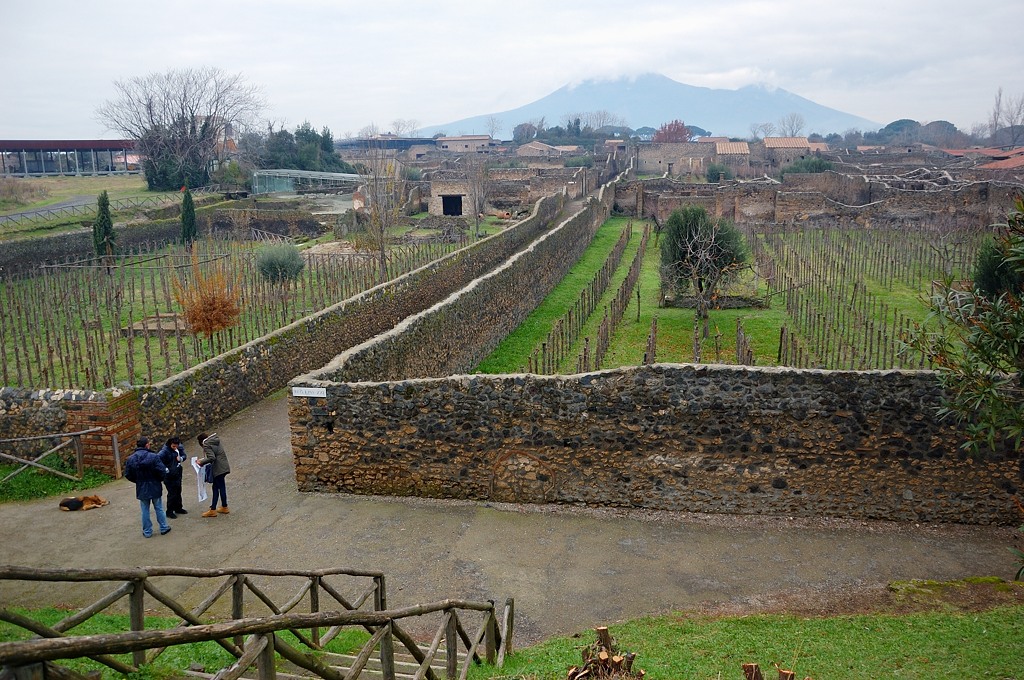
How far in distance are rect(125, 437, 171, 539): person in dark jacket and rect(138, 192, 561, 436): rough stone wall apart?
264 cm

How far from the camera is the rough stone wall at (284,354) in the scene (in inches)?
507

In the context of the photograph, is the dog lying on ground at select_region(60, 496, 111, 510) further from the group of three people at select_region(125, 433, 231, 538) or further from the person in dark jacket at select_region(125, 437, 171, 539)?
the person in dark jacket at select_region(125, 437, 171, 539)

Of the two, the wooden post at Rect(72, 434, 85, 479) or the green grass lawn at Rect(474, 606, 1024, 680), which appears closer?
the green grass lawn at Rect(474, 606, 1024, 680)

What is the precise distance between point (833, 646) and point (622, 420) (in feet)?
12.9

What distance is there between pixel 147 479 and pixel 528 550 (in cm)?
462

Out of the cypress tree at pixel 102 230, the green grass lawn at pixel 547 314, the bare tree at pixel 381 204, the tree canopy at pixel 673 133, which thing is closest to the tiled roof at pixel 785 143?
the tree canopy at pixel 673 133

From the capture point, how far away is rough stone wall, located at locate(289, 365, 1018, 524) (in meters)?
9.96

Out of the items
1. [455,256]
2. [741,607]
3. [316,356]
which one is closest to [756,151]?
[455,256]

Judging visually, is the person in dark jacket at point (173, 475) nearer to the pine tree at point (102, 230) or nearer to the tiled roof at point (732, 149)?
the pine tree at point (102, 230)

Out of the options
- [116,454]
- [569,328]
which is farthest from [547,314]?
[116,454]

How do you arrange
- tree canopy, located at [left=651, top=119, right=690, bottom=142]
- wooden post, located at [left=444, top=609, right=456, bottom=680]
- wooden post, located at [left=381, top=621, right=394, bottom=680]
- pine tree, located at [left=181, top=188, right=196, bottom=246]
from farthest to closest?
tree canopy, located at [left=651, top=119, right=690, bottom=142] → pine tree, located at [left=181, top=188, right=196, bottom=246] → wooden post, located at [left=444, top=609, right=456, bottom=680] → wooden post, located at [left=381, top=621, right=394, bottom=680]

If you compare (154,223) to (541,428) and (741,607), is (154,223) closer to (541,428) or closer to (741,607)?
(541,428)

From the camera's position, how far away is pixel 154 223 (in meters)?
42.5

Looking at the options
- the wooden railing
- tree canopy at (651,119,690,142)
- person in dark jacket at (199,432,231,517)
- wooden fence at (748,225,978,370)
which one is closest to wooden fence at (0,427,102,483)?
person in dark jacket at (199,432,231,517)
